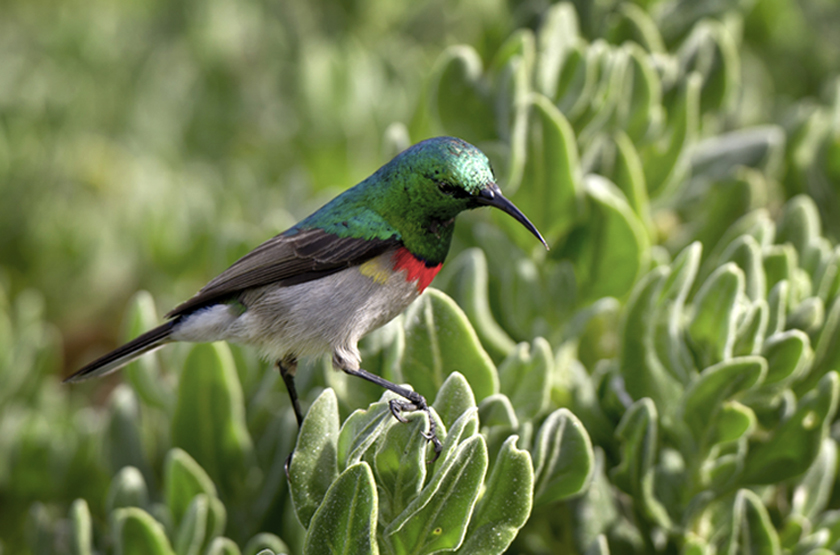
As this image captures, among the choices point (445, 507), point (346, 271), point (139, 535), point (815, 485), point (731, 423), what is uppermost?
point (346, 271)

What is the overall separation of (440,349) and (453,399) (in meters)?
0.22

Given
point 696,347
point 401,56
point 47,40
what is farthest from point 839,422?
point 47,40

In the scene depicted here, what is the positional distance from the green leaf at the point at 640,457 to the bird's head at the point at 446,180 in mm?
512

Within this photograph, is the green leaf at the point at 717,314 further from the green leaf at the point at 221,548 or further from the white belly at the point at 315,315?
the green leaf at the point at 221,548

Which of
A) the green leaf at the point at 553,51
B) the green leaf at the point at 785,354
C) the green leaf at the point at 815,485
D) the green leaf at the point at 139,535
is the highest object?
the green leaf at the point at 553,51

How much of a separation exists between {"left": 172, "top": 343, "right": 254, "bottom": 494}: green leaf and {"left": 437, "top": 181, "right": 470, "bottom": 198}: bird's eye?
0.80 metres

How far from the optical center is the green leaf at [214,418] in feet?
6.97

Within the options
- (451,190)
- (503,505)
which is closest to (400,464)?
(503,505)

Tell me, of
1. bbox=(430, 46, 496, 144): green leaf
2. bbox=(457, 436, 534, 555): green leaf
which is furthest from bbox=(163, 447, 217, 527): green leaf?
bbox=(430, 46, 496, 144): green leaf

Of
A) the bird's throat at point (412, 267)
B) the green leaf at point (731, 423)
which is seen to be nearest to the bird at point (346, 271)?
the bird's throat at point (412, 267)

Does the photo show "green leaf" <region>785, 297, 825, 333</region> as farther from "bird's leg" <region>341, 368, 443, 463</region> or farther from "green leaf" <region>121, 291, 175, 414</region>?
"green leaf" <region>121, 291, 175, 414</region>

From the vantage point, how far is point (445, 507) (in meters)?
1.35

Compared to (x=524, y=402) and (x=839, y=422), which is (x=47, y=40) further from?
(x=839, y=422)

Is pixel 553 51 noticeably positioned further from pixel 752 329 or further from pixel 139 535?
pixel 139 535
